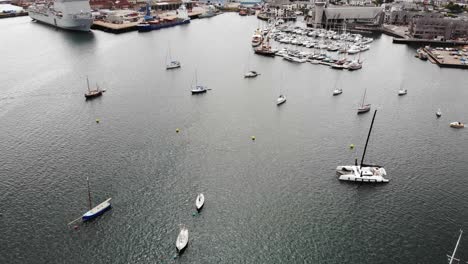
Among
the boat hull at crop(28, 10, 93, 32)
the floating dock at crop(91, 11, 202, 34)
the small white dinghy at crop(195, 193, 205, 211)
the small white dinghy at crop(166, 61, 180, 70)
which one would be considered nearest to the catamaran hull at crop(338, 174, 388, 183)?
the small white dinghy at crop(195, 193, 205, 211)

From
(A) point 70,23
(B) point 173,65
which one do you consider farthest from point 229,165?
(A) point 70,23

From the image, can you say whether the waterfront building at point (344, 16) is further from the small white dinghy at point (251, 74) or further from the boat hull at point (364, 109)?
the boat hull at point (364, 109)

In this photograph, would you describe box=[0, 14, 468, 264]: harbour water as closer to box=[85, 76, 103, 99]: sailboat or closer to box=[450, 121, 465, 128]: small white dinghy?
box=[85, 76, 103, 99]: sailboat

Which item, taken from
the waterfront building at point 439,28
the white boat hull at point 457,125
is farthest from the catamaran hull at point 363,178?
the waterfront building at point 439,28

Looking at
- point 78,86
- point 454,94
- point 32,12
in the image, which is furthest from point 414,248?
point 32,12

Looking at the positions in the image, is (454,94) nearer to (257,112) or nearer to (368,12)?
(257,112)

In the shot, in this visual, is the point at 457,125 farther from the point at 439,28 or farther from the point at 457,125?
the point at 439,28
